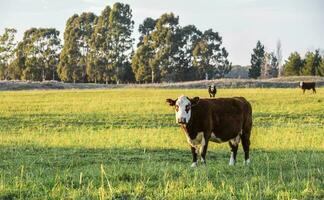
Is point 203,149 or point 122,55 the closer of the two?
point 203,149

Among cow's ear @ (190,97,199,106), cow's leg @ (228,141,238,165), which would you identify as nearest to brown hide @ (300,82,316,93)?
cow's leg @ (228,141,238,165)

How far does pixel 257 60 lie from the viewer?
114188 mm

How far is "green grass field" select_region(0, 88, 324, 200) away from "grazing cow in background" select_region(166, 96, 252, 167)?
545 mm

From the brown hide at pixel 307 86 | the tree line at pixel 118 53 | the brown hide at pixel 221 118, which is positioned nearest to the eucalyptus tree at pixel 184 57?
the tree line at pixel 118 53

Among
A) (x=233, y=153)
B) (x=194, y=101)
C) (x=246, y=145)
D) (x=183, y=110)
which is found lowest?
(x=233, y=153)

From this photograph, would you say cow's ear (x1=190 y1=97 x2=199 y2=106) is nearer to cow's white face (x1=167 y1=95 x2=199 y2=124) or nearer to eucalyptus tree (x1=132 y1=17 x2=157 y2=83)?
cow's white face (x1=167 y1=95 x2=199 y2=124)

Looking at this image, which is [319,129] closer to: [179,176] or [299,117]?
[299,117]

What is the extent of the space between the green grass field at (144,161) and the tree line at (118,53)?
68843 mm

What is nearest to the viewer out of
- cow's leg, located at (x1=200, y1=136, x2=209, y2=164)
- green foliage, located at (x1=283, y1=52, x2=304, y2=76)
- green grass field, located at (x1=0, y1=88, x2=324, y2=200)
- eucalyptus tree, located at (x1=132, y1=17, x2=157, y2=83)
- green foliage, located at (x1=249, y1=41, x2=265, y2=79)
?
green grass field, located at (x1=0, y1=88, x2=324, y2=200)

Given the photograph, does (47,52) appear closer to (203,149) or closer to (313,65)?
(313,65)

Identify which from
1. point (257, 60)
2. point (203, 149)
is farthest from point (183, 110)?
point (257, 60)

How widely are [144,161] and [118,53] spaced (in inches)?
3439

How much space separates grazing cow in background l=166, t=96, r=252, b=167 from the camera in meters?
13.2

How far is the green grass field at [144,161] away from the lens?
8.91m
